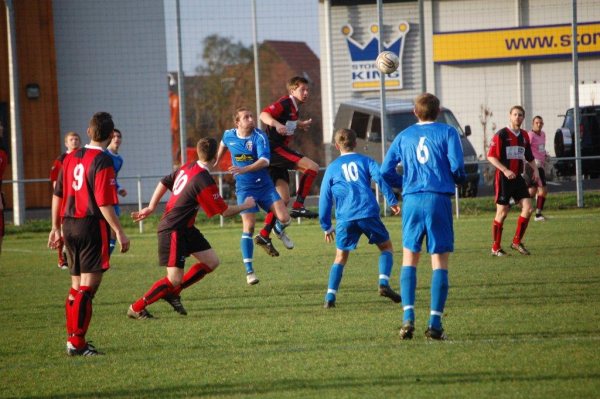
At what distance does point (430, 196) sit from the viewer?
758 centimetres

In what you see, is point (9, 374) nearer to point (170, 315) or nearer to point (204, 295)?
point (170, 315)

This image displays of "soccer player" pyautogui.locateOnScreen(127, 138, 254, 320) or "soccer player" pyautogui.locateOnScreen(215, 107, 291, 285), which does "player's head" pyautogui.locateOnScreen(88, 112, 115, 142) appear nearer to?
"soccer player" pyautogui.locateOnScreen(127, 138, 254, 320)

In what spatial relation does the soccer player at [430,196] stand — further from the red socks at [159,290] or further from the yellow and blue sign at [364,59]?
the yellow and blue sign at [364,59]

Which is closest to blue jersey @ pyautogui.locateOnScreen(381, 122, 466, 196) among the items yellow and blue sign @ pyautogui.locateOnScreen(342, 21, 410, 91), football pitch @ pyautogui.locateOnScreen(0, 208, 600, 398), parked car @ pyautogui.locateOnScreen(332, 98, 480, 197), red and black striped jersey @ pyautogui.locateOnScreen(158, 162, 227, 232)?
football pitch @ pyautogui.locateOnScreen(0, 208, 600, 398)

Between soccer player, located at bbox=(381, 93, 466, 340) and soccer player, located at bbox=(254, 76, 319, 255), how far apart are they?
4.67 metres

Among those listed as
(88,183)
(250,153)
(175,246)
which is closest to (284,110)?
(250,153)

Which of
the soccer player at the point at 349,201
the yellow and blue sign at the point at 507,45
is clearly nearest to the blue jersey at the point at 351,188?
the soccer player at the point at 349,201

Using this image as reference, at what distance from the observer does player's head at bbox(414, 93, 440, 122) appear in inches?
303

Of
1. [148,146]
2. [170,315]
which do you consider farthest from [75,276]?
[148,146]

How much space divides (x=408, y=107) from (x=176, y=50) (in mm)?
5962

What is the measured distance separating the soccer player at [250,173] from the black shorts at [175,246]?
2.29 metres

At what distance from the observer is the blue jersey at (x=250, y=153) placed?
11.9 meters

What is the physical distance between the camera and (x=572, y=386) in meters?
6.03

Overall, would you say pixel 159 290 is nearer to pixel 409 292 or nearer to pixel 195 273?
pixel 195 273
